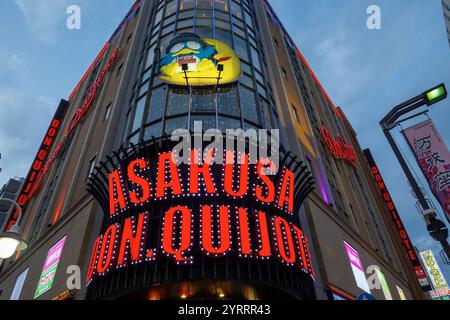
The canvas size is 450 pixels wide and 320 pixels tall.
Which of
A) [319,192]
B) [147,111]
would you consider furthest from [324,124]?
[147,111]

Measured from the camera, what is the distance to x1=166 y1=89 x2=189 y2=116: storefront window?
17.2m

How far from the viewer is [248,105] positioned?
1855 cm

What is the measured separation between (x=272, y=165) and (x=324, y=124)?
19.6 meters

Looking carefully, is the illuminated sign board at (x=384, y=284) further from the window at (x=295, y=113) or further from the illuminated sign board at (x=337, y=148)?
the window at (x=295, y=113)

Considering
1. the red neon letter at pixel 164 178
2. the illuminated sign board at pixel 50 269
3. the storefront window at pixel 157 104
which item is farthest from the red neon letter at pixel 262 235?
the illuminated sign board at pixel 50 269

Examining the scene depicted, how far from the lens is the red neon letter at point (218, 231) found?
37.9 ft

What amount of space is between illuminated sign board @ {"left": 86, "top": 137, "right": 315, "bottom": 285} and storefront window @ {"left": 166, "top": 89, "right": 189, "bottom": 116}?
348 cm

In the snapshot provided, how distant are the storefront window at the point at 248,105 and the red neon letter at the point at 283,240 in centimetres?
626

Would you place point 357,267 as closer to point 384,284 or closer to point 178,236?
point 384,284

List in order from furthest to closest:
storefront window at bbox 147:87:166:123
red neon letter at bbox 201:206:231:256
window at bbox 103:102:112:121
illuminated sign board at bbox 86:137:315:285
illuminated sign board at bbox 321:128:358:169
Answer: illuminated sign board at bbox 321:128:358:169
window at bbox 103:102:112:121
storefront window at bbox 147:87:166:123
illuminated sign board at bbox 86:137:315:285
red neon letter at bbox 201:206:231:256

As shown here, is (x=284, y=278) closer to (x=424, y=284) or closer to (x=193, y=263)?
(x=193, y=263)

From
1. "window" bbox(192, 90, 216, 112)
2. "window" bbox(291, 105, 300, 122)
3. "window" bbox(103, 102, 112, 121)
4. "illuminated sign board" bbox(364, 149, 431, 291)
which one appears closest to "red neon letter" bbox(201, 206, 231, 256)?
"window" bbox(192, 90, 216, 112)

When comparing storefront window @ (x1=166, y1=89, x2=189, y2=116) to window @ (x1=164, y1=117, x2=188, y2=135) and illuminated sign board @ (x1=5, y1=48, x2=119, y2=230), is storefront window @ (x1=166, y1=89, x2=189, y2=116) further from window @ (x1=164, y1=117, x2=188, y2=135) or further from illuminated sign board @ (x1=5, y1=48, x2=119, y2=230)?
illuminated sign board @ (x1=5, y1=48, x2=119, y2=230)
